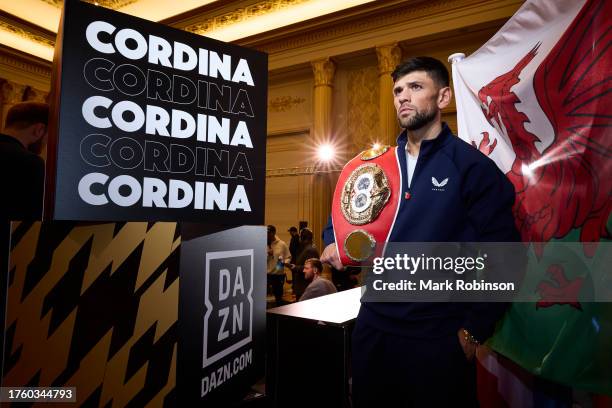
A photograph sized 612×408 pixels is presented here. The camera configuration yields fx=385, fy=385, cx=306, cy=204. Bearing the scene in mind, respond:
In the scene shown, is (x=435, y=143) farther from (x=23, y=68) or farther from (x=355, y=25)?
(x=23, y=68)

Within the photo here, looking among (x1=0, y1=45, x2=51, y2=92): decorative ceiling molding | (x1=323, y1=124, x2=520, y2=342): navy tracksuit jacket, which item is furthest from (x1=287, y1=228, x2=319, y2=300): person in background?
(x1=0, y1=45, x2=51, y2=92): decorative ceiling molding

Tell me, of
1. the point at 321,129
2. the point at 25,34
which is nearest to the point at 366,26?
the point at 321,129

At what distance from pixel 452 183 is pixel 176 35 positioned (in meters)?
1.11

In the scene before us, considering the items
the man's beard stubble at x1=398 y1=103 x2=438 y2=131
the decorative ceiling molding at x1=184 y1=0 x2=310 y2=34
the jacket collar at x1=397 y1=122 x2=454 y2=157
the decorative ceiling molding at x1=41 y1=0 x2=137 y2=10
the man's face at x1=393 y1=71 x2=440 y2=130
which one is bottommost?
the jacket collar at x1=397 y1=122 x2=454 y2=157

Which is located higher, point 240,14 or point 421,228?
point 240,14

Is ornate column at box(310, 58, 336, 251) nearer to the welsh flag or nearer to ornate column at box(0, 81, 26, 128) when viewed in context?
the welsh flag

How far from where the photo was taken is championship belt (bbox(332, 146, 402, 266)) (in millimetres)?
1441

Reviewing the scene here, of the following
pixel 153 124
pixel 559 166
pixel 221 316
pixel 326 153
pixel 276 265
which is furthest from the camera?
pixel 326 153

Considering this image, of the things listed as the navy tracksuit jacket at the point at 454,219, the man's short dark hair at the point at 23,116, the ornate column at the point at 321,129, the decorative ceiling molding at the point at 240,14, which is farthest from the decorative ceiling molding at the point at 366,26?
the man's short dark hair at the point at 23,116

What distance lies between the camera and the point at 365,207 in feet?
4.82

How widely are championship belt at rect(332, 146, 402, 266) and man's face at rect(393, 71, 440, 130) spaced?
0.17 m

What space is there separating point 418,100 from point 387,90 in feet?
27.1

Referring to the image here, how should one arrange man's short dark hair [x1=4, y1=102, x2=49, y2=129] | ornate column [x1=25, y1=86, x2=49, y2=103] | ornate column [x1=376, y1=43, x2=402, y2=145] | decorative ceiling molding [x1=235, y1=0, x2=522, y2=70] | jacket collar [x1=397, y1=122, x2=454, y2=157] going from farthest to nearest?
ornate column [x1=25, y1=86, x2=49, y2=103]
ornate column [x1=376, y1=43, x2=402, y2=145]
decorative ceiling molding [x1=235, y1=0, x2=522, y2=70]
man's short dark hair [x1=4, y1=102, x2=49, y2=129]
jacket collar [x1=397, y1=122, x2=454, y2=157]

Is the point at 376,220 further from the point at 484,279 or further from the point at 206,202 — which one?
the point at 206,202
